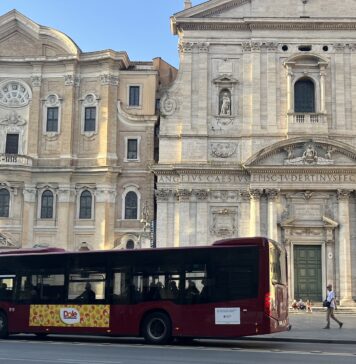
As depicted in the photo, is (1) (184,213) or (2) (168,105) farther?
(2) (168,105)

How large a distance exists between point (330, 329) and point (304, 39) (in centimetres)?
1909

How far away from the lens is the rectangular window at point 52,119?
130 feet

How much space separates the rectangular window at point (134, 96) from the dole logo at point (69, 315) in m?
21.9

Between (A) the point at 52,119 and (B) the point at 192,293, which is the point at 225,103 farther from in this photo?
(B) the point at 192,293

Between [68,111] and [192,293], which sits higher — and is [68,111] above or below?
above

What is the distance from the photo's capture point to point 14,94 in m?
40.2

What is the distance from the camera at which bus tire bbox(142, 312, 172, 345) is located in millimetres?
18328

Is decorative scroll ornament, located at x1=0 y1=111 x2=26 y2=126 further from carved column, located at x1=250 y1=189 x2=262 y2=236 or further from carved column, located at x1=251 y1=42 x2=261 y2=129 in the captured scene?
carved column, located at x1=250 y1=189 x2=262 y2=236

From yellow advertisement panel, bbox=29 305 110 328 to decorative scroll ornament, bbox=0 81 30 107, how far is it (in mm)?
22326

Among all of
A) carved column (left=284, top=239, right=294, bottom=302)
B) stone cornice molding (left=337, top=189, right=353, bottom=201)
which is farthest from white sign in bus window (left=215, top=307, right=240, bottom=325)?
stone cornice molding (left=337, top=189, right=353, bottom=201)

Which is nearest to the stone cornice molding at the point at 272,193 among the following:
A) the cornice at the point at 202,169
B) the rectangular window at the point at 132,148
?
the cornice at the point at 202,169

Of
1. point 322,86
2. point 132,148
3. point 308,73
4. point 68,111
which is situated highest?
point 308,73

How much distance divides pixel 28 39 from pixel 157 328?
89.7 ft

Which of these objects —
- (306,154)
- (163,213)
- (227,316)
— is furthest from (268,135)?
(227,316)
